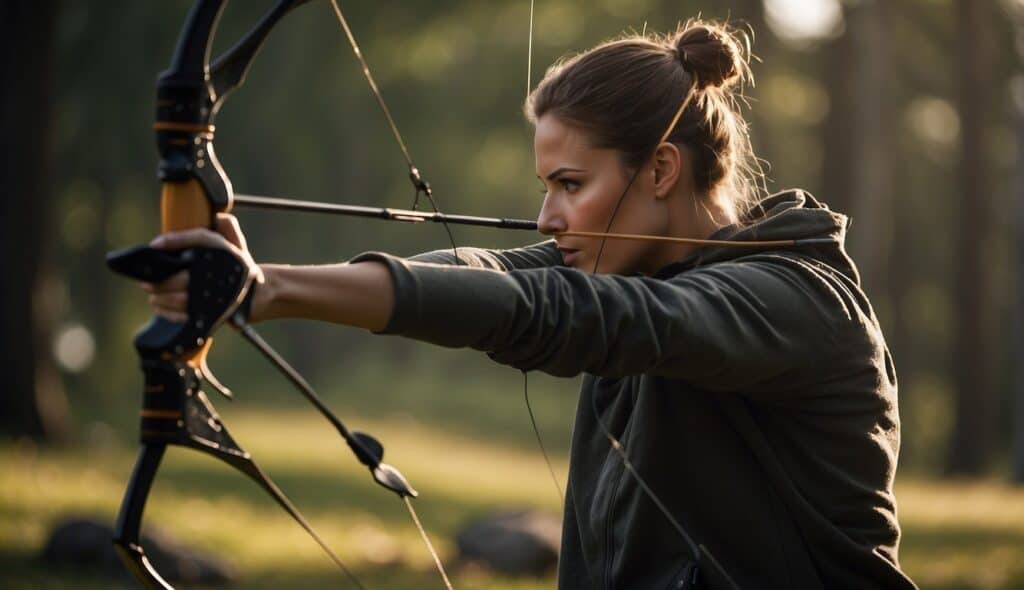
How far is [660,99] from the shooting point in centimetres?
300

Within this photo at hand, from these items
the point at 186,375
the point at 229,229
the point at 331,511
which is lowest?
the point at 331,511

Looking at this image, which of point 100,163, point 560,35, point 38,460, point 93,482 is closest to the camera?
point 93,482

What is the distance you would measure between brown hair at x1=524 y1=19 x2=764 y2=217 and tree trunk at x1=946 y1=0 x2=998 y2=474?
1492cm

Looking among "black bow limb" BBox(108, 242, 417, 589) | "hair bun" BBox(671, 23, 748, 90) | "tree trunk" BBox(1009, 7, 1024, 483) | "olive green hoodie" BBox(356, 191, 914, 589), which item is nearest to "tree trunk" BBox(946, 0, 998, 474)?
"tree trunk" BBox(1009, 7, 1024, 483)

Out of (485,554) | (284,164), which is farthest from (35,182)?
(284,164)

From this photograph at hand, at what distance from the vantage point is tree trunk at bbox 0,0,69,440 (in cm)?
1283

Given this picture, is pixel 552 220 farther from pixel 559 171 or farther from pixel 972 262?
pixel 972 262

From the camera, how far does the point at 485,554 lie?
27.0 feet

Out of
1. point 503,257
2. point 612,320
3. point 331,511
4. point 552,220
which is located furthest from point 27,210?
point 612,320

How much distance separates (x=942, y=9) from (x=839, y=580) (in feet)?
65.0

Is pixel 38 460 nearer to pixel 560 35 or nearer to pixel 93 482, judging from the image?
pixel 93 482

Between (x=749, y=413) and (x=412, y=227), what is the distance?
1003 inches

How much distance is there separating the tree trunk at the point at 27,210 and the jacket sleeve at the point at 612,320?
37.2ft

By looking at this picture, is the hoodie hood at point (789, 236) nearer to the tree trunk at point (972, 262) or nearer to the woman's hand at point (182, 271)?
the woman's hand at point (182, 271)
